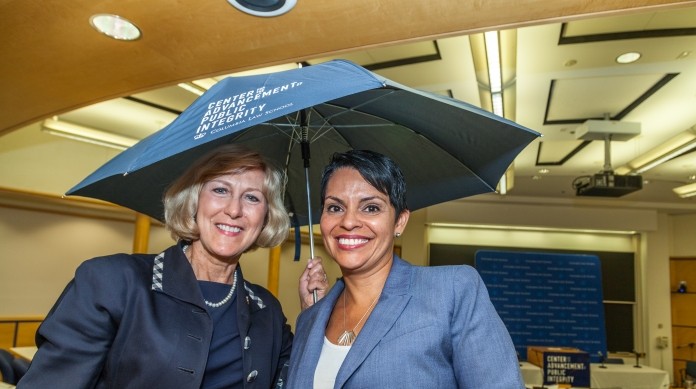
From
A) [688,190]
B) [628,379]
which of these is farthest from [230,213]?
[688,190]

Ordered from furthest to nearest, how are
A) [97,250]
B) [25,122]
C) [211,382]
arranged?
1. [97,250]
2. [25,122]
3. [211,382]

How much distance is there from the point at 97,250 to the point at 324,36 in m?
7.06

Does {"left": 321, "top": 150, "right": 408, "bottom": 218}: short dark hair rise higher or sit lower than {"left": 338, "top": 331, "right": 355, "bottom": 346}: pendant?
higher

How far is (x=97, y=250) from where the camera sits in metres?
8.74

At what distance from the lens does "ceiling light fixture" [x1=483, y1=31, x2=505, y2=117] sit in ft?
13.6

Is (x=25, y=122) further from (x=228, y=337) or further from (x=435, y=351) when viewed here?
(x=435, y=351)

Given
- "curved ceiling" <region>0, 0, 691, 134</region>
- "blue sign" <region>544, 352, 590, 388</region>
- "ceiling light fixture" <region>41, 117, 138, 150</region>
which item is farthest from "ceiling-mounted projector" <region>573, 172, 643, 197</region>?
"ceiling light fixture" <region>41, 117, 138, 150</region>

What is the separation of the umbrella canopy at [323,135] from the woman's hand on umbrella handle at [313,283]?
0.33 meters

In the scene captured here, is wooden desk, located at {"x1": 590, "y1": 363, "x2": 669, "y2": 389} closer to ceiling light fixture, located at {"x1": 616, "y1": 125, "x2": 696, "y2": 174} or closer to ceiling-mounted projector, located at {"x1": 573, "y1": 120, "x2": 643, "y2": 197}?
ceiling-mounted projector, located at {"x1": 573, "y1": 120, "x2": 643, "y2": 197}

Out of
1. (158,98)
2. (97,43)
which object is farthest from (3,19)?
(158,98)

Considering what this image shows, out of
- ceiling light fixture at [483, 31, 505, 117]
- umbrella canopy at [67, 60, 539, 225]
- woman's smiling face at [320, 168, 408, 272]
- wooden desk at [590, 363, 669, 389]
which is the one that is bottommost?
wooden desk at [590, 363, 669, 389]

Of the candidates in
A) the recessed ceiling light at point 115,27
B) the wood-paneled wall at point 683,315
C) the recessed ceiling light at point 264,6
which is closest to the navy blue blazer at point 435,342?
the recessed ceiling light at point 264,6

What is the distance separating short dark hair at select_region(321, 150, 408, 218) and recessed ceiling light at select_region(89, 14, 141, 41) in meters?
2.37

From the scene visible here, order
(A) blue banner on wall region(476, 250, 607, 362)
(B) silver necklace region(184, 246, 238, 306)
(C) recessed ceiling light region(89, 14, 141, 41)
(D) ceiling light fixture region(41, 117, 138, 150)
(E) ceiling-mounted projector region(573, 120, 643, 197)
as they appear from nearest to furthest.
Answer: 1. (B) silver necklace region(184, 246, 238, 306)
2. (C) recessed ceiling light region(89, 14, 141, 41)
3. (E) ceiling-mounted projector region(573, 120, 643, 197)
4. (D) ceiling light fixture region(41, 117, 138, 150)
5. (A) blue banner on wall region(476, 250, 607, 362)
